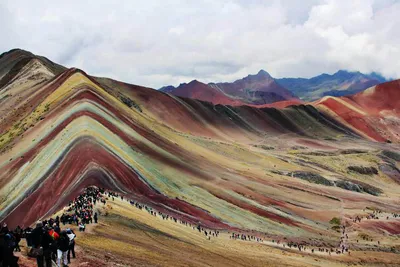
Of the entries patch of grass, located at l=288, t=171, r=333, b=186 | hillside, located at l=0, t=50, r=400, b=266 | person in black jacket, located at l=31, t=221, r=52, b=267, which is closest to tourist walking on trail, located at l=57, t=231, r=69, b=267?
person in black jacket, located at l=31, t=221, r=52, b=267

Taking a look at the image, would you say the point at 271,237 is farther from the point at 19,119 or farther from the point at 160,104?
the point at 160,104

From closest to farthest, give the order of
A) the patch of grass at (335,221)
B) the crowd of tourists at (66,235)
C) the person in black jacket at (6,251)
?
1. the person in black jacket at (6,251)
2. the crowd of tourists at (66,235)
3. the patch of grass at (335,221)

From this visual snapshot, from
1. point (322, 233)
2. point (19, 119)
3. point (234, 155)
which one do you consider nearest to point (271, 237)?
point (322, 233)

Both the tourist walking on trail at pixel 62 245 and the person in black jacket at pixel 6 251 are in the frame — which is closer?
the person in black jacket at pixel 6 251

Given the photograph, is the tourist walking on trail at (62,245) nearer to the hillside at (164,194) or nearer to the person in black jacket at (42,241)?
the person in black jacket at (42,241)

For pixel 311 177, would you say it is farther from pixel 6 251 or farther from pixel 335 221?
pixel 6 251

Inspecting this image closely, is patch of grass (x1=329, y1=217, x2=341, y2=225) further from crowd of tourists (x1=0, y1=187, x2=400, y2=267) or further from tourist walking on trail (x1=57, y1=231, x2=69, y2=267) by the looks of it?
tourist walking on trail (x1=57, y1=231, x2=69, y2=267)

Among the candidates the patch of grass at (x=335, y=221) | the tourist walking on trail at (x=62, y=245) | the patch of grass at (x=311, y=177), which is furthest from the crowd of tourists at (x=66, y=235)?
the patch of grass at (x=311, y=177)

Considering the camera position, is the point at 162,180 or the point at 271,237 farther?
the point at 162,180
